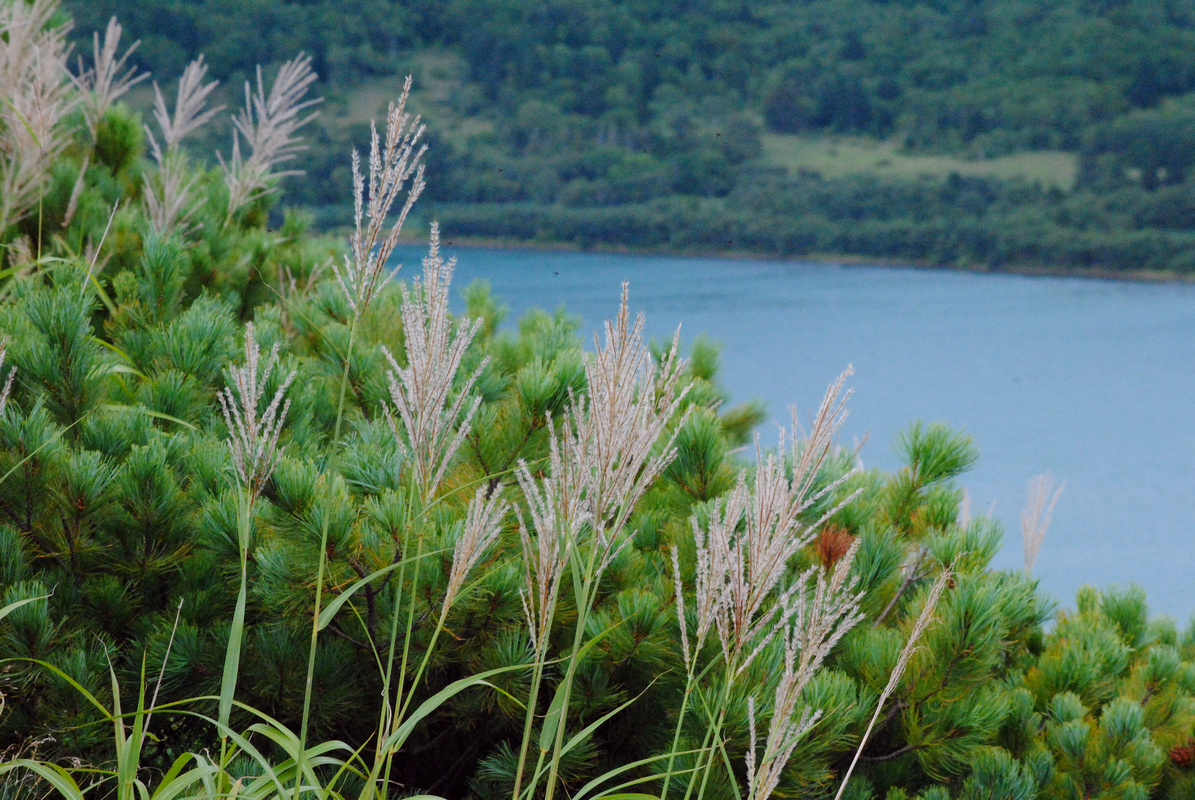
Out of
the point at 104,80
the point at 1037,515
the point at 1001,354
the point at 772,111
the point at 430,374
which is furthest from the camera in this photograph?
the point at 772,111

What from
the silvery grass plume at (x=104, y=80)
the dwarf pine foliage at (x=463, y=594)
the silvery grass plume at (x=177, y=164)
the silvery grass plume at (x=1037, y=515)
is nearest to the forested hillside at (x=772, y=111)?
the silvery grass plume at (x=104, y=80)

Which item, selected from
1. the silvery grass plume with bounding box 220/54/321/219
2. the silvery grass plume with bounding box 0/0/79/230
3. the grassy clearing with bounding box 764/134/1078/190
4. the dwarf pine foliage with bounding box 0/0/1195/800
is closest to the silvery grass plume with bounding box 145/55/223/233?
the silvery grass plume with bounding box 220/54/321/219

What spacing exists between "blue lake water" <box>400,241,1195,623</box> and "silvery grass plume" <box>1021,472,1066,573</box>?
3.33 feet

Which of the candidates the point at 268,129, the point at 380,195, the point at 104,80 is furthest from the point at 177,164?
the point at 380,195

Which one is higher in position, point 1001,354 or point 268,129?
point 268,129

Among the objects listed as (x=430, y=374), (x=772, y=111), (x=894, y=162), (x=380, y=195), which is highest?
(x=772, y=111)

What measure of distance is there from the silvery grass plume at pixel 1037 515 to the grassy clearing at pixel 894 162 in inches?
248

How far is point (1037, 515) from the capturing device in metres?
2.39

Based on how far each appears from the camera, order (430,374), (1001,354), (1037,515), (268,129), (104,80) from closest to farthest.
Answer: (430,374), (1037,515), (268,129), (104,80), (1001,354)

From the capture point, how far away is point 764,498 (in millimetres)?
845

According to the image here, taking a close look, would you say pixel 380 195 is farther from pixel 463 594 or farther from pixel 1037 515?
pixel 1037 515

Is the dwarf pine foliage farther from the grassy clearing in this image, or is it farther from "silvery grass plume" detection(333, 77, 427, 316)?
the grassy clearing

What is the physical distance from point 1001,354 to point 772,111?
10.3 ft

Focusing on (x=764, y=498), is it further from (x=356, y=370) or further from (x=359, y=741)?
(x=356, y=370)
